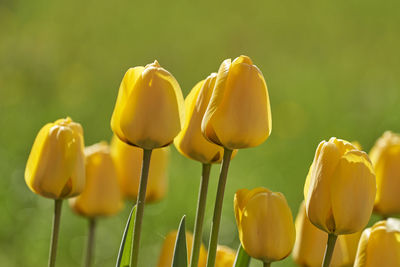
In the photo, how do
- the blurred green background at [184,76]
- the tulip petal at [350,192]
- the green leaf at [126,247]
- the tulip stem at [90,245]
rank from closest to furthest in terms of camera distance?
the tulip petal at [350,192] < the green leaf at [126,247] < the tulip stem at [90,245] < the blurred green background at [184,76]

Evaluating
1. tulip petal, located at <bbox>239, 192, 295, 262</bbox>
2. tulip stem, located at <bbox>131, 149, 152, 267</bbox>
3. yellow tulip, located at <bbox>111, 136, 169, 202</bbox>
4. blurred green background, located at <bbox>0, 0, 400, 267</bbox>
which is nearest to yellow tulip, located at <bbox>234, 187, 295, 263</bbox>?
tulip petal, located at <bbox>239, 192, 295, 262</bbox>

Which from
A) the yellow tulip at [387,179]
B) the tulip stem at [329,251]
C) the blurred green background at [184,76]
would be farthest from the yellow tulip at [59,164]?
the blurred green background at [184,76]

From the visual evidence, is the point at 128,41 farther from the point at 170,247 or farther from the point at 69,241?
the point at 170,247

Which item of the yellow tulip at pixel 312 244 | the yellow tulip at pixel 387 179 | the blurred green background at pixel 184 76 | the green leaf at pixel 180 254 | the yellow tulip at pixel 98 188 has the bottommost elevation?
the blurred green background at pixel 184 76

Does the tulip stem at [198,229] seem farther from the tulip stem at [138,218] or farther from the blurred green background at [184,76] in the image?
the blurred green background at [184,76]

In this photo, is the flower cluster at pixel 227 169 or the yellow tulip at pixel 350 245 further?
the yellow tulip at pixel 350 245

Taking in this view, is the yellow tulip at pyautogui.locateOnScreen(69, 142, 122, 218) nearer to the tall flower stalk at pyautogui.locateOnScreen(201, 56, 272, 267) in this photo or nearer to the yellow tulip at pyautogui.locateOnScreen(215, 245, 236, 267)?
the yellow tulip at pyautogui.locateOnScreen(215, 245, 236, 267)
